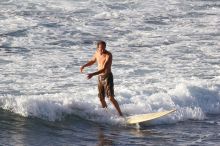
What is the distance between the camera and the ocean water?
10.7m

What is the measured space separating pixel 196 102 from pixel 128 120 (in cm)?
267

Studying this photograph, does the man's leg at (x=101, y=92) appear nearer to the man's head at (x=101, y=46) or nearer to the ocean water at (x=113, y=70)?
the ocean water at (x=113, y=70)

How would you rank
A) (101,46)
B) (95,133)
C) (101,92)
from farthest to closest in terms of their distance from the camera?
(101,92) → (101,46) → (95,133)

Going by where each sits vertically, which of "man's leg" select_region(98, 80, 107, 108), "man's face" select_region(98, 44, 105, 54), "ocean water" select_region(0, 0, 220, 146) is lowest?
"ocean water" select_region(0, 0, 220, 146)

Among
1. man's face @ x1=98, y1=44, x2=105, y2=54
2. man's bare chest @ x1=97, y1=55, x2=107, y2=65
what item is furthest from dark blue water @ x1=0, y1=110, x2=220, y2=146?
man's face @ x1=98, y1=44, x2=105, y2=54

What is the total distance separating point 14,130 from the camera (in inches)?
406

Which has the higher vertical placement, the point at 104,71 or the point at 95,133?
the point at 104,71

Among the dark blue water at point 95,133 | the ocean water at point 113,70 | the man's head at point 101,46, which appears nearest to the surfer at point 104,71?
the man's head at point 101,46

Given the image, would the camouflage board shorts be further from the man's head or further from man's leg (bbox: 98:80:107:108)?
the man's head

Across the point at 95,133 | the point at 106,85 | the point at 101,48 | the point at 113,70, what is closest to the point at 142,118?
the point at 106,85

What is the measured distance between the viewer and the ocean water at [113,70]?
35.0ft

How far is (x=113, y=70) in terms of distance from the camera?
52.7ft

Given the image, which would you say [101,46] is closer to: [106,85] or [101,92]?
[106,85]

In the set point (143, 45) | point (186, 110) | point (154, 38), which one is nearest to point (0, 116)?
point (186, 110)
